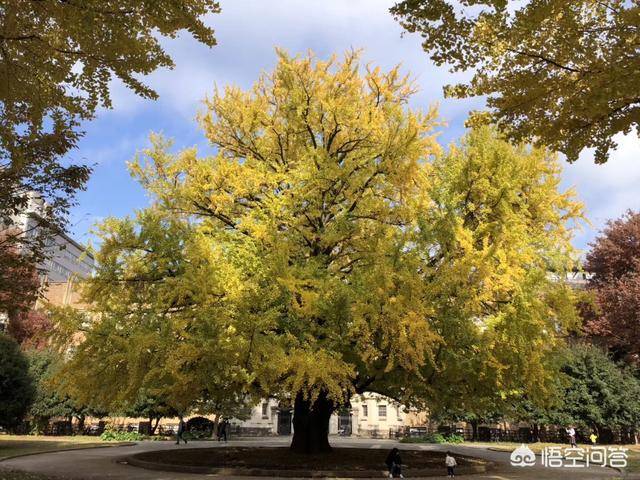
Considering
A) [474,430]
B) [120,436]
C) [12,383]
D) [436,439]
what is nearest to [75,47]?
[12,383]

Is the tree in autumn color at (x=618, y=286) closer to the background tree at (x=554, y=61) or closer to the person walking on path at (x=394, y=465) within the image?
the person walking on path at (x=394, y=465)

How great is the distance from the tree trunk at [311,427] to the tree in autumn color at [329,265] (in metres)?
0.09

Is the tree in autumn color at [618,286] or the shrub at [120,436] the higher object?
the tree in autumn color at [618,286]

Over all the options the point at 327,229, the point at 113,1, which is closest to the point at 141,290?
the point at 327,229

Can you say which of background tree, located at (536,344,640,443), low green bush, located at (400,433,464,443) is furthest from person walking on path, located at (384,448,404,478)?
low green bush, located at (400,433,464,443)

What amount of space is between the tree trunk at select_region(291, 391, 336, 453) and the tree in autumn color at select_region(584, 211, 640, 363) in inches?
767

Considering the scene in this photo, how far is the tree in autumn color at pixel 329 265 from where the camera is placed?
10.8 m

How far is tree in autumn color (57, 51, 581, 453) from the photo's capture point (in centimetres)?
1078

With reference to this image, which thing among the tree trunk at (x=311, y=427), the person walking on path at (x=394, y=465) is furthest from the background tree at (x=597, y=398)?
the person walking on path at (x=394, y=465)

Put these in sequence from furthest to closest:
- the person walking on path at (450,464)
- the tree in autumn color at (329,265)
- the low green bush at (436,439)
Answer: the low green bush at (436,439), the person walking on path at (450,464), the tree in autumn color at (329,265)

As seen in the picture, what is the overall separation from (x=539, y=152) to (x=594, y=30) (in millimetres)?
8166

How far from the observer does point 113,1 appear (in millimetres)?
6008

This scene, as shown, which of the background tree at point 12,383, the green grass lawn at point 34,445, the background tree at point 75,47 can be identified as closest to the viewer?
the background tree at point 75,47

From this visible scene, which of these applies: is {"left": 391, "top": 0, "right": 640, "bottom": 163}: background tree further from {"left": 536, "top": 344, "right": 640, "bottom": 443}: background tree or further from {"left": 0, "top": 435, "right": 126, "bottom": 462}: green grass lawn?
{"left": 536, "top": 344, "right": 640, "bottom": 443}: background tree
